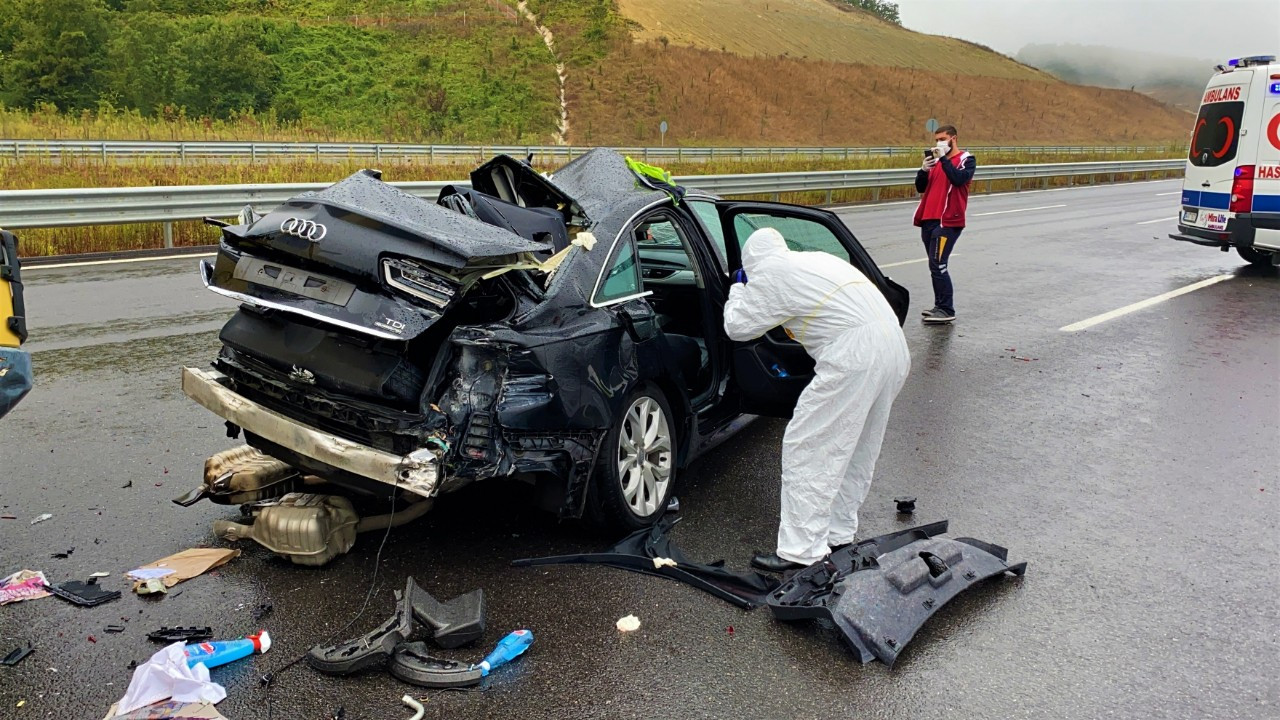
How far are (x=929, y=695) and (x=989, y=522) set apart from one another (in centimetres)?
170

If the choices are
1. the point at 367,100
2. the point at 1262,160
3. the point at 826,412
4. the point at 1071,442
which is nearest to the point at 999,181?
the point at 1262,160

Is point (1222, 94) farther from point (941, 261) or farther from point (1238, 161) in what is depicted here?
point (941, 261)

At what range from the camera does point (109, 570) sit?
3.84m

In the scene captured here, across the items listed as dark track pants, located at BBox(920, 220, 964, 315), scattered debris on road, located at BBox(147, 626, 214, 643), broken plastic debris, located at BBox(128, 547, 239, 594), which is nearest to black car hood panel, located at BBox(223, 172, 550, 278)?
broken plastic debris, located at BBox(128, 547, 239, 594)

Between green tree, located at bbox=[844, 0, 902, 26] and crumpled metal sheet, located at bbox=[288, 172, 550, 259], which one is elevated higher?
green tree, located at bbox=[844, 0, 902, 26]

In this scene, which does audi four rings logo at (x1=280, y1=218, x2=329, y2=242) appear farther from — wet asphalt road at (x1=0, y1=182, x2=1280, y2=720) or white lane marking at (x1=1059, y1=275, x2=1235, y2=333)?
white lane marking at (x1=1059, y1=275, x2=1235, y2=333)

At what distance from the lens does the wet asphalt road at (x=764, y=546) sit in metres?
3.12

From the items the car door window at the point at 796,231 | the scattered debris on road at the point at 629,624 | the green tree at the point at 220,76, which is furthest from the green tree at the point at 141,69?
A: the scattered debris on road at the point at 629,624

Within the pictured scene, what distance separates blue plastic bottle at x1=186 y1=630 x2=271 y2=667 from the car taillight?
12448mm

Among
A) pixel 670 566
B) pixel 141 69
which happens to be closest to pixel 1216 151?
pixel 670 566

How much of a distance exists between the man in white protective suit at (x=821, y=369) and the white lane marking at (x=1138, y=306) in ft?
19.4

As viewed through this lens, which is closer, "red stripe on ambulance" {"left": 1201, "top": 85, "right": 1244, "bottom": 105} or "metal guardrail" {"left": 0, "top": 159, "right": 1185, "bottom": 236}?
"metal guardrail" {"left": 0, "top": 159, "right": 1185, "bottom": 236}

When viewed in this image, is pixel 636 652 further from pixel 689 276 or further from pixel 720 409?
pixel 689 276

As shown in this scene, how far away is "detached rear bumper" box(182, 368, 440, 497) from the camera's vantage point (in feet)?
11.4
